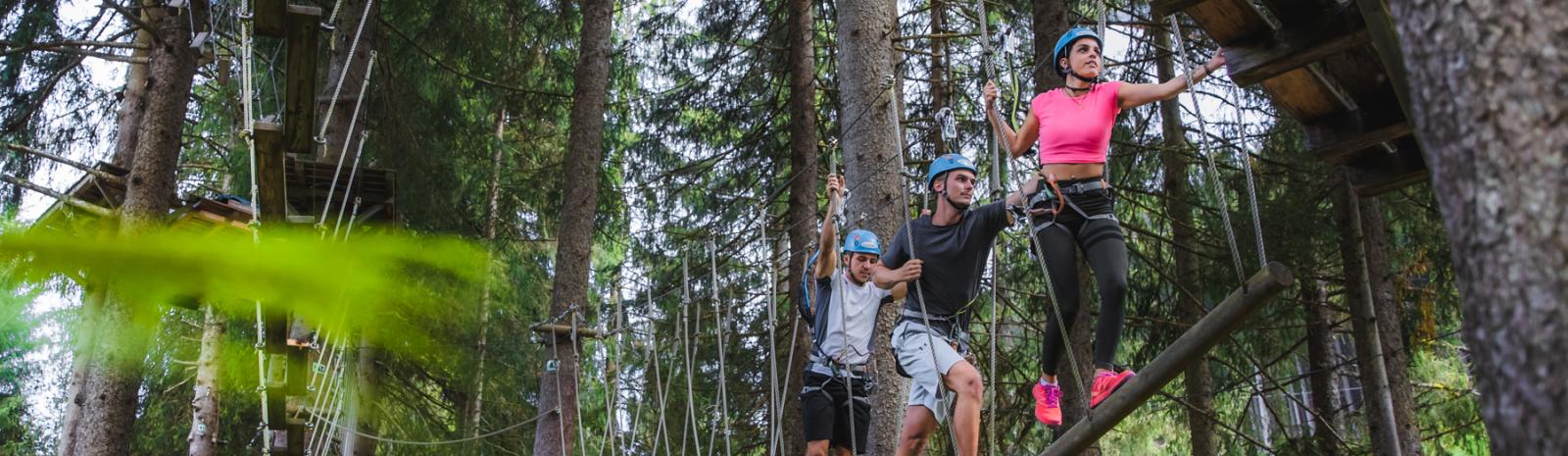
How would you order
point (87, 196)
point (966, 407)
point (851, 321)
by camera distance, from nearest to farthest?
point (966, 407), point (851, 321), point (87, 196)

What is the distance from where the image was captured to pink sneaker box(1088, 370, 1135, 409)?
358 cm

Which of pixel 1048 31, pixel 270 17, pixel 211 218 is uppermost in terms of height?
pixel 1048 31

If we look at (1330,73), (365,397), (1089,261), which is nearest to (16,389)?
(365,397)

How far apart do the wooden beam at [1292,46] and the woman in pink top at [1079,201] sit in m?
0.07

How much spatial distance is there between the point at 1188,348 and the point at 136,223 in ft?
19.5

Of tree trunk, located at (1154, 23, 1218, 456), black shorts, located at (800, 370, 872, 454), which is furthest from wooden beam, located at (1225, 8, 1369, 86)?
tree trunk, located at (1154, 23, 1218, 456)

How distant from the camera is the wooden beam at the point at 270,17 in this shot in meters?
5.55

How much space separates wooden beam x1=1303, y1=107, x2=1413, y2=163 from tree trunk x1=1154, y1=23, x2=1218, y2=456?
368 cm

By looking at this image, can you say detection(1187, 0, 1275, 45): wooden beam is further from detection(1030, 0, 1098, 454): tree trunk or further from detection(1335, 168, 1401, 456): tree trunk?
detection(1335, 168, 1401, 456): tree trunk

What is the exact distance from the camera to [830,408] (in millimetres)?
4855

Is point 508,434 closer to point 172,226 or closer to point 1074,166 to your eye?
point 172,226

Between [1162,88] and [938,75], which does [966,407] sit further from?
[938,75]

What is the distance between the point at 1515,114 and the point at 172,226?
286 inches

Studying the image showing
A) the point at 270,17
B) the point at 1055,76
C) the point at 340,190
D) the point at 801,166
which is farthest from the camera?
the point at 801,166
